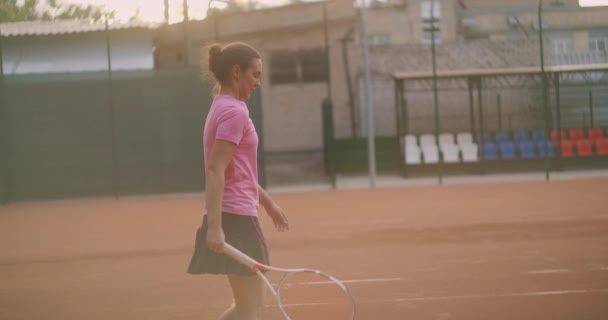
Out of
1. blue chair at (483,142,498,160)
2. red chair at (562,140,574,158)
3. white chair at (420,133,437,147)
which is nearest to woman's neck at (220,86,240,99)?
red chair at (562,140,574,158)

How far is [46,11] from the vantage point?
23.6 metres

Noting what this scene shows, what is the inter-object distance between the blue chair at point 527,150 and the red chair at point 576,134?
1.33 meters

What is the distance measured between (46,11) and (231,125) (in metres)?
22.4

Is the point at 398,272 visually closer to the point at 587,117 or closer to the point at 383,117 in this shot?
the point at 587,117

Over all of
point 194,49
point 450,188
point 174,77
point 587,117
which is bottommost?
point 450,188

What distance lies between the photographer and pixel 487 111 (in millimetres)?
21375

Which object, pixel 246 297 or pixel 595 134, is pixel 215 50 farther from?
pixel 595 134

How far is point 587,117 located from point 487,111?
518cm

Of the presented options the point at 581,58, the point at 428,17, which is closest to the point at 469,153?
the point at 581,58

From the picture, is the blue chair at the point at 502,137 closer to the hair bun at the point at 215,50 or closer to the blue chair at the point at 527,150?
the blue chair at the point at 527,150

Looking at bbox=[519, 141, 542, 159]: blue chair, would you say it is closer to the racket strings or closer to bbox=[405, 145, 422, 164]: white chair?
bbox=[405, 145, 422, 164]: white chair

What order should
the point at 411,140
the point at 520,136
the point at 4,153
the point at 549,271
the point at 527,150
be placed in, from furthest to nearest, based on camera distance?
the point at 520,136, the point at 411,140, the point at 527,150, the point at 4,153, the point at 549,271

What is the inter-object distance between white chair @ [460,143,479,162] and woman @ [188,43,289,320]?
15792mm

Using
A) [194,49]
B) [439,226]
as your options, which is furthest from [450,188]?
[194,49]
